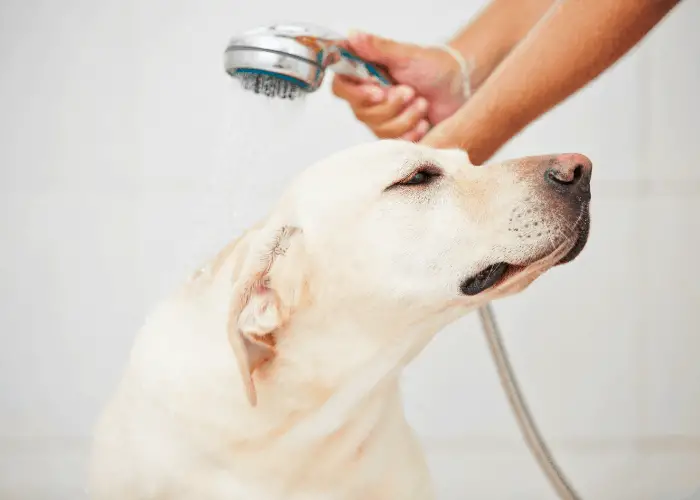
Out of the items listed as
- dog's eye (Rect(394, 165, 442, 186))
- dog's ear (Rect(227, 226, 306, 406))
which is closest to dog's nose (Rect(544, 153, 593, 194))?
dog's eye (Rect(394, 165, 442, 186))

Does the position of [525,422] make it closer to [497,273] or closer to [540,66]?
[497,273]

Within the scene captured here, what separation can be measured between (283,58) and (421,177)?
7.6 inches

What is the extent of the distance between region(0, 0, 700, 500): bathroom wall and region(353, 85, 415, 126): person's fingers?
0.21ft

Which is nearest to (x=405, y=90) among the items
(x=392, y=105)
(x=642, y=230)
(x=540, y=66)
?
(x=392, y=105)

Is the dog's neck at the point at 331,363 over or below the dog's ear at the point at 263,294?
below

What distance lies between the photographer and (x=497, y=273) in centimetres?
69

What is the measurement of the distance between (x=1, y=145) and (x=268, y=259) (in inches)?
20.9

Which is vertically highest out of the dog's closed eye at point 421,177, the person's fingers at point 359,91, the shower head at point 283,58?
the person's fingers at point 359,91

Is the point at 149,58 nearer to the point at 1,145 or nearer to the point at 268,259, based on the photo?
the point at 1,145

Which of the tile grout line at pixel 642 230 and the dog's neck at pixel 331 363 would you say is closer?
the dog's neck at pixel 331 363

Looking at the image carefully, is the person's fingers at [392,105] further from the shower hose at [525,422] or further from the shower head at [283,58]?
the shower hose at [525,422]

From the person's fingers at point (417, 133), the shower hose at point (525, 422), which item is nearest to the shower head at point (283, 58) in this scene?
the person's fingers at point (417, 133)

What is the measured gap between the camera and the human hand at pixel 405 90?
903mm

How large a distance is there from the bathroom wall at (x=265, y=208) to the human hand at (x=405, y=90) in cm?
6
